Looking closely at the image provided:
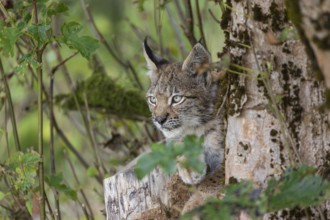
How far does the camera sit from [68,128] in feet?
32.1

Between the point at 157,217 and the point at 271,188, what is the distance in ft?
5.68

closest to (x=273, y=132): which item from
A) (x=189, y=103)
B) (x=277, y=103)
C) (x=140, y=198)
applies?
(x=277, y=103)

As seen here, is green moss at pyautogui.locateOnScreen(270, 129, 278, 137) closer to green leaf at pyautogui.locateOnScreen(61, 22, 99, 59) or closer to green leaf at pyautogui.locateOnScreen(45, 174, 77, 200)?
green leaf at pyautogui.locateOnScreen(61, 22, 99, 59)

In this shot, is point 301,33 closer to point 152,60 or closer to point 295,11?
point 295,11

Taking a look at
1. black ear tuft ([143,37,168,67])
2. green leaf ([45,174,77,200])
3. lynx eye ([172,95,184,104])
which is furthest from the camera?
black ear tuft ([143,37,168,67])

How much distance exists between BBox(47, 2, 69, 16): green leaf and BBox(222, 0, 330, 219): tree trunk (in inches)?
42.6

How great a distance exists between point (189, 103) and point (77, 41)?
1192mm

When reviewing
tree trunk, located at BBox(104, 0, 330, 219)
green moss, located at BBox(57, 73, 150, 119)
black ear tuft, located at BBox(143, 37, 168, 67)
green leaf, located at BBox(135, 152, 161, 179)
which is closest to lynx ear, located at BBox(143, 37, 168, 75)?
black ear tuft, located at BBox(143, 37, 168, 67)

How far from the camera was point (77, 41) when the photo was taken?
13.3 feet

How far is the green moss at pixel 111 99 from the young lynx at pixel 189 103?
4.32 feet

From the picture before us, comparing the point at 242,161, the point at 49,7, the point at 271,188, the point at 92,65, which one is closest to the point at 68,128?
the point at 92,65

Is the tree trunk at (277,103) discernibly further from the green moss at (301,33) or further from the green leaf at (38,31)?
the green leaf at (38,31)

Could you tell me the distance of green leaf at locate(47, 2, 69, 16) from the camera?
166 inches

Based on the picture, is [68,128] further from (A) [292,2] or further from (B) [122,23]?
(A) [292,2]
